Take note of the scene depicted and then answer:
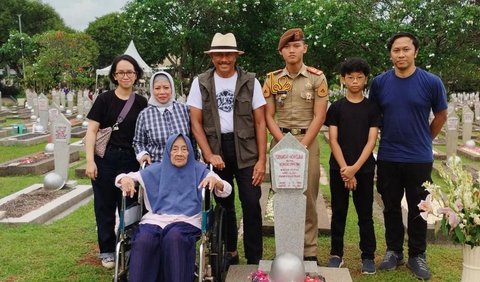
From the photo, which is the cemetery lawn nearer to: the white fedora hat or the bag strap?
the bag strap

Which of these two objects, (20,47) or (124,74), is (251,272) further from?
(20,47)

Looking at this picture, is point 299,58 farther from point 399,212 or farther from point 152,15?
point 152,15

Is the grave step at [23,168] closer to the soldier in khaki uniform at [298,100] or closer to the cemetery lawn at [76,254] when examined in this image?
the cemetery lawn at [76,254]

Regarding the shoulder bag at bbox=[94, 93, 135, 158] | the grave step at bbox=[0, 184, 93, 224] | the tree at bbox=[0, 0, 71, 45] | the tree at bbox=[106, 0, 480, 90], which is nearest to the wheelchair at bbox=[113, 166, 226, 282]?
the shoulder bag at bbox=[94, 93, 135, 158]

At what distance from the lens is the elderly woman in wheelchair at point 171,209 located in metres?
3.35

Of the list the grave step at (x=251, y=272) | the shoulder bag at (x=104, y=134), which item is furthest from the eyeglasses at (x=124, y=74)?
the grave step at (x=251, y=272)

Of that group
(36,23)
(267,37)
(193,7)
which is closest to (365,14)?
(267,37)

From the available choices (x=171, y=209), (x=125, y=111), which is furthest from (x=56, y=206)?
(x=171, y=209)

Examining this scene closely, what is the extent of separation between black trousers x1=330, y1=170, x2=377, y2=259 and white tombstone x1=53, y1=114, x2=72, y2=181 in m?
4.46

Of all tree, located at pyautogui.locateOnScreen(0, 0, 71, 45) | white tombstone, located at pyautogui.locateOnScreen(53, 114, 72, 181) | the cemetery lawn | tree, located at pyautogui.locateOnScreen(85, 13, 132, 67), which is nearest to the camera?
the cemetery lawn

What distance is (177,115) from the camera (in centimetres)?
394

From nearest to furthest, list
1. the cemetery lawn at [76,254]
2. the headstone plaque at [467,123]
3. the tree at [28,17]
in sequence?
the cemetery lawn at [76,254] → the headstone plaque at [467,123] → the tree at [28,17]

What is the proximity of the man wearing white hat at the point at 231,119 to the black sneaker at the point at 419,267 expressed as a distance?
138cm

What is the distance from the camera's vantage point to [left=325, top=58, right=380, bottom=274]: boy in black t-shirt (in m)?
3.92
